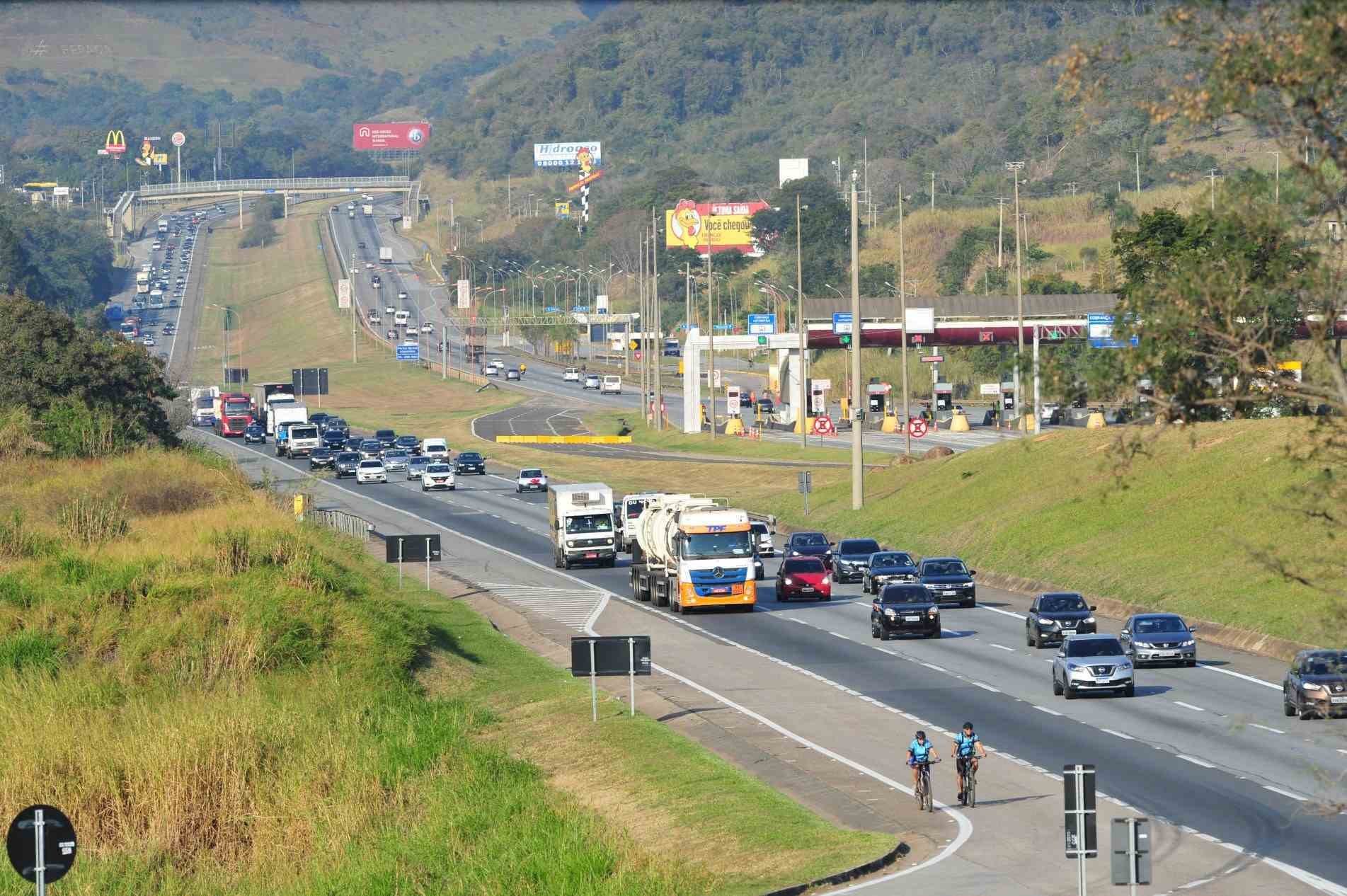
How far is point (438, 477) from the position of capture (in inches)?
3984

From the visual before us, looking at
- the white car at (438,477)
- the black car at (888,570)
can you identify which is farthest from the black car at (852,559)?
the white car at (438,477)

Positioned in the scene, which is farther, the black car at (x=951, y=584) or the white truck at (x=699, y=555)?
the black car at (x=951, y=584)

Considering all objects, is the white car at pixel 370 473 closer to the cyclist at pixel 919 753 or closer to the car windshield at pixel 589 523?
the car windshield at pixel 589 523

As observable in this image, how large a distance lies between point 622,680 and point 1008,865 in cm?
1984

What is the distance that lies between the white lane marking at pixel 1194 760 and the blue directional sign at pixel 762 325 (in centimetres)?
12138

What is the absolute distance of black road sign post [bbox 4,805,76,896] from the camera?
21.6 m

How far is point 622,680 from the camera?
145 ft

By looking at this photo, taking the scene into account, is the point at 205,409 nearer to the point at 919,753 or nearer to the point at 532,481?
the point at 532,481

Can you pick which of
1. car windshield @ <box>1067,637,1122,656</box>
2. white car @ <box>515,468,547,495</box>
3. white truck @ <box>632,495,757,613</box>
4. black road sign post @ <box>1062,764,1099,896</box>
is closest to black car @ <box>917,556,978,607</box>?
white truck @ <box>632,495,757,613</box>

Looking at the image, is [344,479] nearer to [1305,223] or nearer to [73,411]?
[73,411]

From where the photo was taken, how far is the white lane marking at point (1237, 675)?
4081 cm

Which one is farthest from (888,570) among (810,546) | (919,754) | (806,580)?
(919,754)

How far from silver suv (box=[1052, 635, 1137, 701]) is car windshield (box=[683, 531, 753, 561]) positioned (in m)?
14.9

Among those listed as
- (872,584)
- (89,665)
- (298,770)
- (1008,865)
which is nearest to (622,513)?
(872,584)
